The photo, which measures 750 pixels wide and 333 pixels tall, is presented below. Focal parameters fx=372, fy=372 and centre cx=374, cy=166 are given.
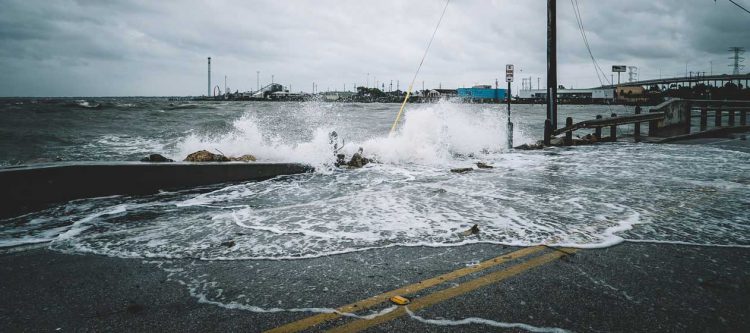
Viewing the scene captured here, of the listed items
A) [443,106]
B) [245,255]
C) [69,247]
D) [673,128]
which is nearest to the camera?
[245,255]

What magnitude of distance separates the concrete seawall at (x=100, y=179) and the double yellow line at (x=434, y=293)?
575cm

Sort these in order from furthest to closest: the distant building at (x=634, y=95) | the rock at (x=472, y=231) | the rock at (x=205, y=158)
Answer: the distant building at (x=634, y=95), the rock at (x=205, y=158), the rock at (x=472, y=231)

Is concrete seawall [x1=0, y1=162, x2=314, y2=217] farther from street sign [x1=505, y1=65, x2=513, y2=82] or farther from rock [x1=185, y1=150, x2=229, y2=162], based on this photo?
street sign [x1=505, y1=65, x2=513, y2=82]

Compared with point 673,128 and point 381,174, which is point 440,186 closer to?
point 381,174

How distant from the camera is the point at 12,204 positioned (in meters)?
5.53

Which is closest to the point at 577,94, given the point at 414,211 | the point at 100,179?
the point at 414,211

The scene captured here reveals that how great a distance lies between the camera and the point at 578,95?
153375 mm

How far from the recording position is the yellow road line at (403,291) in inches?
97.0

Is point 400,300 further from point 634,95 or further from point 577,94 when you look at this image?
point 577,94

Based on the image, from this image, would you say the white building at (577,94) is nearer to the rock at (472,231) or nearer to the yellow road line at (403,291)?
the rock at (472,231)

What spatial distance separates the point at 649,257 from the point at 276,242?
377 cm

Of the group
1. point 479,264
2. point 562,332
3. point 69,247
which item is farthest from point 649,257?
point 69,247

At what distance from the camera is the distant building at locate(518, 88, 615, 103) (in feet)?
433

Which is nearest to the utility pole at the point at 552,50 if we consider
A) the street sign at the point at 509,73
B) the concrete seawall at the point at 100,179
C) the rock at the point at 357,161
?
the street sign at the point at 509,73
